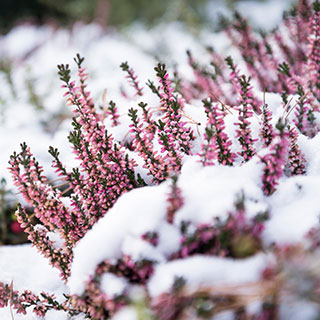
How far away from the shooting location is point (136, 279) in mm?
1182

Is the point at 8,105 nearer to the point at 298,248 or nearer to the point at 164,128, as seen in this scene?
the point at 164,128

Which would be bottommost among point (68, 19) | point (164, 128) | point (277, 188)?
point (277, 188)

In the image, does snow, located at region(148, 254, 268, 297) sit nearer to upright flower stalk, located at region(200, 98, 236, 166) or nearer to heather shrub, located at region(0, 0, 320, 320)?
heather shrub, located at region(0, 0, 320, 320)

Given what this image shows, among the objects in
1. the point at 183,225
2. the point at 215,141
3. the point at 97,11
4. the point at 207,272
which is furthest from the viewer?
the point at 97,11

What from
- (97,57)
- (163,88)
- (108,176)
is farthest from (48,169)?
(97,57)

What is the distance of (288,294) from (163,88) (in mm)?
997

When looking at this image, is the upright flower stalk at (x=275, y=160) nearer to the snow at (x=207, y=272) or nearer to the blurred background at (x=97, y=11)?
the snow at (x=207, y=272)

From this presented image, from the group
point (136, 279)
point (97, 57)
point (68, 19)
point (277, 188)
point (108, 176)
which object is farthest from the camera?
point (68, 19)

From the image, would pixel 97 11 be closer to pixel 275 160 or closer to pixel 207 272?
pixel 275 160

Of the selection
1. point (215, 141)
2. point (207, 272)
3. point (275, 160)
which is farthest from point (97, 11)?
point (207, 272)

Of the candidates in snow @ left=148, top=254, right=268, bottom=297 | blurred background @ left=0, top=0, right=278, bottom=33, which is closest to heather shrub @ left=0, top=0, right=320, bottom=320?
snow @ left=148, top=254, right=268, bottom=297

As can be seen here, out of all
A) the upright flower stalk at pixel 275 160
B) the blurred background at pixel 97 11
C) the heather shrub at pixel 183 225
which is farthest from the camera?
the blurred background at pixel 97 11

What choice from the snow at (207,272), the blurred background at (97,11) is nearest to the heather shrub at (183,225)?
the snow at (207,272)

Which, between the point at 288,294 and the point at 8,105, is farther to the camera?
the point at 8,105
